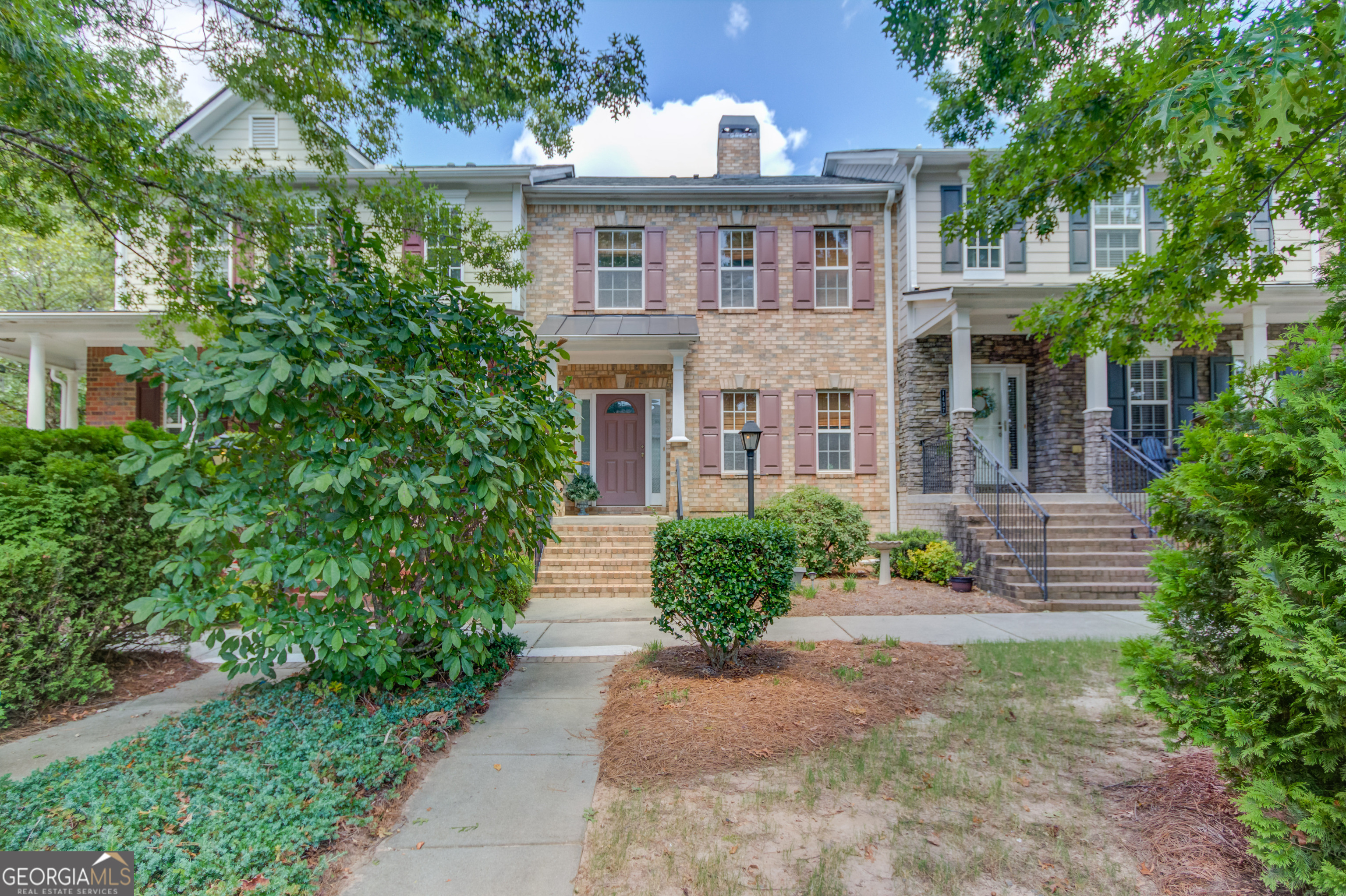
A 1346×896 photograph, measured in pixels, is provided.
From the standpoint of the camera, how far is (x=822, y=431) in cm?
1133

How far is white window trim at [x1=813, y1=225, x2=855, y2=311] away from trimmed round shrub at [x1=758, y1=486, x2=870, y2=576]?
415 centimetres

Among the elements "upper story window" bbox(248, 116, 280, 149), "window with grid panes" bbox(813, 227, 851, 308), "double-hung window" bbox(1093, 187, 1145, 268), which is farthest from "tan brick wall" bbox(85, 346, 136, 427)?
"double-hung window" bbox(1093, 187, 1145, 268)

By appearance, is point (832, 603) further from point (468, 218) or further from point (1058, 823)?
point (468, 218)

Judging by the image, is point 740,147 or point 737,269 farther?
point 740,147

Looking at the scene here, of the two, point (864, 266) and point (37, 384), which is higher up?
point (864, 266)

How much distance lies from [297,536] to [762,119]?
41.4 feet

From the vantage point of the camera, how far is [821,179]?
11570mm

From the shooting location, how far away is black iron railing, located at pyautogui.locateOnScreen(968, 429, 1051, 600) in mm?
7656

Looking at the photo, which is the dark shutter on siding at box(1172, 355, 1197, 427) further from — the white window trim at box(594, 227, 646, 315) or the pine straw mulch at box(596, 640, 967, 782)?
the pine straw mulch at box(596, 640, 967, 782)

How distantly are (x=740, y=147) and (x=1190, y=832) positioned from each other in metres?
13.0

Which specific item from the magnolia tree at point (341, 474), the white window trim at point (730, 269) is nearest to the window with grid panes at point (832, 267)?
the white window trim at point (730, 269)

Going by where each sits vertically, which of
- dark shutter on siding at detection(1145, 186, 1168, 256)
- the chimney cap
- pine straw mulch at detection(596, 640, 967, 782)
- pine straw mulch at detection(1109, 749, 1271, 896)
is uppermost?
the chimney cap

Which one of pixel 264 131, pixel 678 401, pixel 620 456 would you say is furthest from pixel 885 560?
pixel 264 131

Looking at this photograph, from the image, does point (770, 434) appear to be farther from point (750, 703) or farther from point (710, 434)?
point (750, 703)
